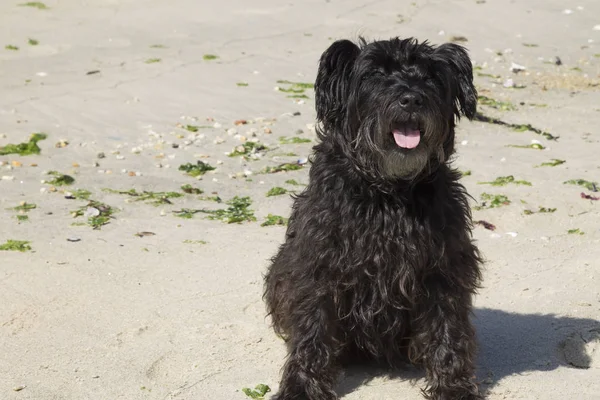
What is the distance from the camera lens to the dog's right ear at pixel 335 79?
4.75 metres

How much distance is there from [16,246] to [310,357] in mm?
3003

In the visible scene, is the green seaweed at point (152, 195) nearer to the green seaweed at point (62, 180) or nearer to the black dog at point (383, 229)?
the green seaweed at point (62, 180)

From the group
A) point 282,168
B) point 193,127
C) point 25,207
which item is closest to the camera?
point 25,207

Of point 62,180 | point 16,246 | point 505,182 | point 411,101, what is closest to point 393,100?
point 411,101

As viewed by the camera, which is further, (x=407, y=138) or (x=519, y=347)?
(x=519, y=347)

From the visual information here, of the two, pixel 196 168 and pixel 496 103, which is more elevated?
pixel 496 103

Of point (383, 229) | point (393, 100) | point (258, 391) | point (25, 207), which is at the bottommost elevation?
point (25, 207)

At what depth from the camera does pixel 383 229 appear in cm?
484

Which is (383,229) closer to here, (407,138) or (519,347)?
(407,138)

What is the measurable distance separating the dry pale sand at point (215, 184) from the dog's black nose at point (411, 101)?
1560 millimetres

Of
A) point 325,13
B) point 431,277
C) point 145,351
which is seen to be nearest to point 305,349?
point 431,277

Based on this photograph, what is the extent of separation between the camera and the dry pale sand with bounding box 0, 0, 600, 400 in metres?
5.48

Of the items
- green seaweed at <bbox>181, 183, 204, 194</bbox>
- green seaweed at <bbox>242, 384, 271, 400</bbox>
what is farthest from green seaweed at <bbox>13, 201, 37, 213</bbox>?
green seaweed at <bbox>242, 384, 271, 400</bbox>

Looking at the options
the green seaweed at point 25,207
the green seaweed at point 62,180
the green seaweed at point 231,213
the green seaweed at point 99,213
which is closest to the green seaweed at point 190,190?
the green seaweed at point 231,213
